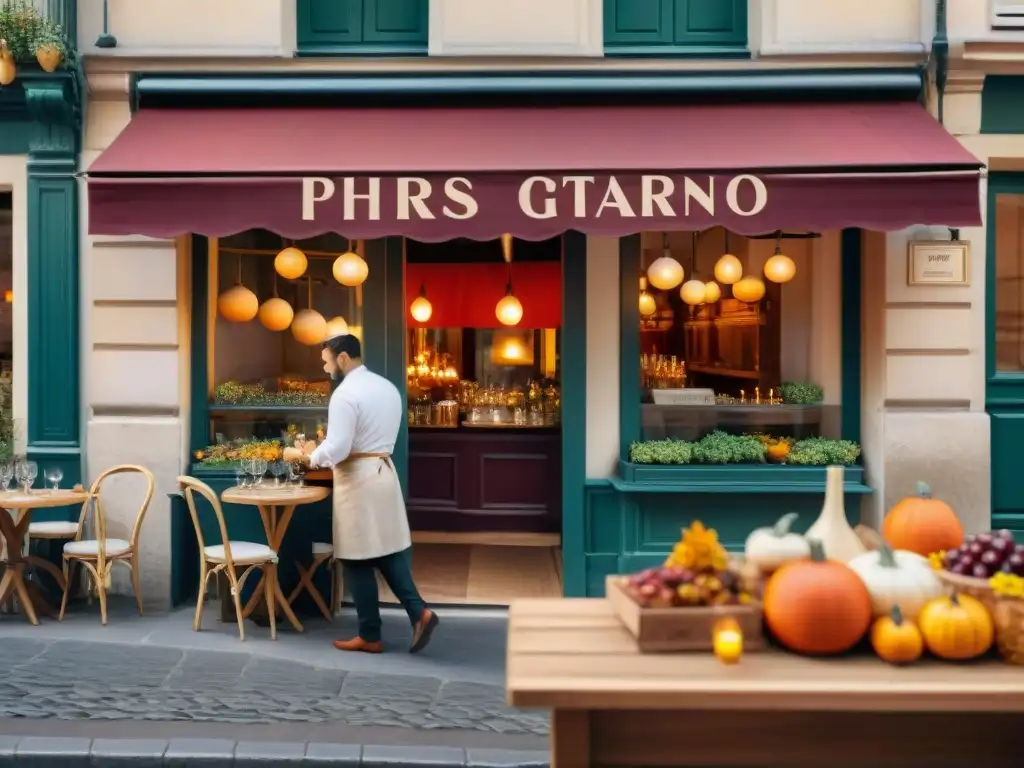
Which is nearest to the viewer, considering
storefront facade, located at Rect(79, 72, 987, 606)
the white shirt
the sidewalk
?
the sidewalk

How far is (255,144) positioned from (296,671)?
3.69 m

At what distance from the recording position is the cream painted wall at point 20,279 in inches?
331

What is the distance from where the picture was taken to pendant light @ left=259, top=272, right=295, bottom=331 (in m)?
8.89

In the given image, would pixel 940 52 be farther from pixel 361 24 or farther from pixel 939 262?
pixel 361 24

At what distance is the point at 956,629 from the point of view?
3248 millimetres

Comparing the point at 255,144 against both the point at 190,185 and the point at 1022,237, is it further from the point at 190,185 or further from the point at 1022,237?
the point at 1022,237

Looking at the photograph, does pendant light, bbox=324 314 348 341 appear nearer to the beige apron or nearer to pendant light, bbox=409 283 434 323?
the beige apron

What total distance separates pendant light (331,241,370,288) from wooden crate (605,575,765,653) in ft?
17.8

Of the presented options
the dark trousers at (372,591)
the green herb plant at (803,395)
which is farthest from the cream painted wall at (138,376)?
the green herb plant at (803,395)

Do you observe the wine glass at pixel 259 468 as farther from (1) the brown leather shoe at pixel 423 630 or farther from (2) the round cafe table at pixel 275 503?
(1) the brown leather shoe at pixel 423 630

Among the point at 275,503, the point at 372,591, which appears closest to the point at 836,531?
the point at 372,591

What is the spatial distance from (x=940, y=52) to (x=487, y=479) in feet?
20.0

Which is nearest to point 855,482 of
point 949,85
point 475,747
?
point 949,85

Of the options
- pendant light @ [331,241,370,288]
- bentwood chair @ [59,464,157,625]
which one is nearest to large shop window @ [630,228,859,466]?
pendant light @ [331,241,370,288]
